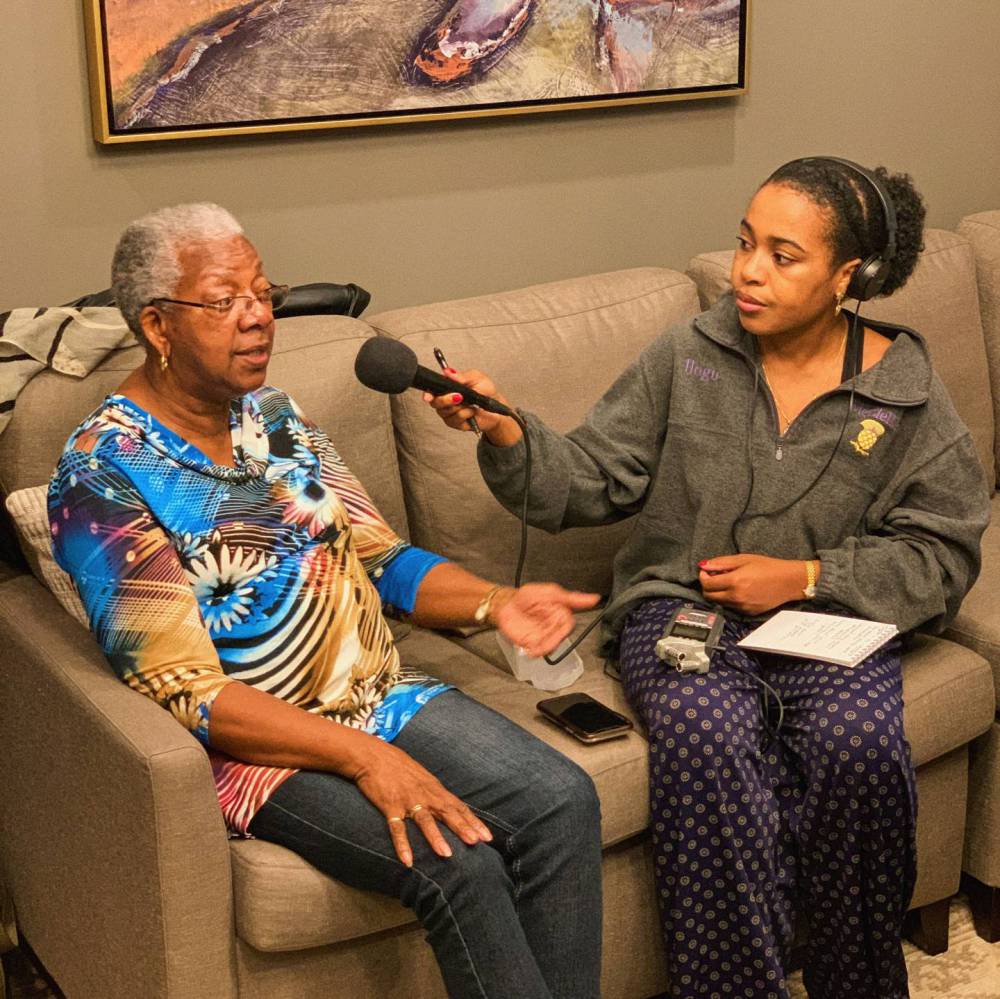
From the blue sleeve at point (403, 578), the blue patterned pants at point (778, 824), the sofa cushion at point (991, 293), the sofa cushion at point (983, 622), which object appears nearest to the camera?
the blue patterned pants at point (778, 824)

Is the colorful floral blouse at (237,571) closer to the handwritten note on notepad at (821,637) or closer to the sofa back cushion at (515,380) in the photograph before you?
the sofa back cushion at (515,380)

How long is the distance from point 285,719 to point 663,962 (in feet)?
2.42

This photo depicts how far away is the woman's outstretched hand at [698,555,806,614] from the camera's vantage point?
2221 mm

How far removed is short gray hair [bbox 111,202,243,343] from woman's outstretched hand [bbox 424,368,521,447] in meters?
0.35

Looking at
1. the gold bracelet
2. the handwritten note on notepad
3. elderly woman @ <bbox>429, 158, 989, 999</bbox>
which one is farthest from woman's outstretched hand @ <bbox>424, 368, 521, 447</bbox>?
the handwritten note on notepad

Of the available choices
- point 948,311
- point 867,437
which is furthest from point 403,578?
point 948,311

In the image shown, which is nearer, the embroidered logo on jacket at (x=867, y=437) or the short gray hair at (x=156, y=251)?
the short gray hair at (x=156, y=251)

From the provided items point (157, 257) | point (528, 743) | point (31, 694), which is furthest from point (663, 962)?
point (157, 257)

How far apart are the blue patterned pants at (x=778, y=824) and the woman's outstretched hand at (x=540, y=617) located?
209 millimetres

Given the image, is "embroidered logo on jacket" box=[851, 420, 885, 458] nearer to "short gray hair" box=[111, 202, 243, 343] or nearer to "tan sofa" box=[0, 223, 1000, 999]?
"tan sofa" box=[0, 223, 1000, 999]

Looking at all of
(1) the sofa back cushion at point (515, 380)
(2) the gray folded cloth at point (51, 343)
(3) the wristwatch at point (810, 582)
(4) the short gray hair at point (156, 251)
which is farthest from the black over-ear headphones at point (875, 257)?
(2) the gray folded cloth at point (51, 343)

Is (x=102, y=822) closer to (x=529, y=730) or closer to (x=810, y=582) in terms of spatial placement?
(x=529, y=730)

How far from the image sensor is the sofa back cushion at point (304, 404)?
2170 mm

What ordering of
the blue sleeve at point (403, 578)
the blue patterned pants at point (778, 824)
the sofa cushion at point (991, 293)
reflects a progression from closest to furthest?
the blue patterned pants at point (778, 824), the blue sleeve at point (403, 578), the sofa cushion at point (991, 293)
